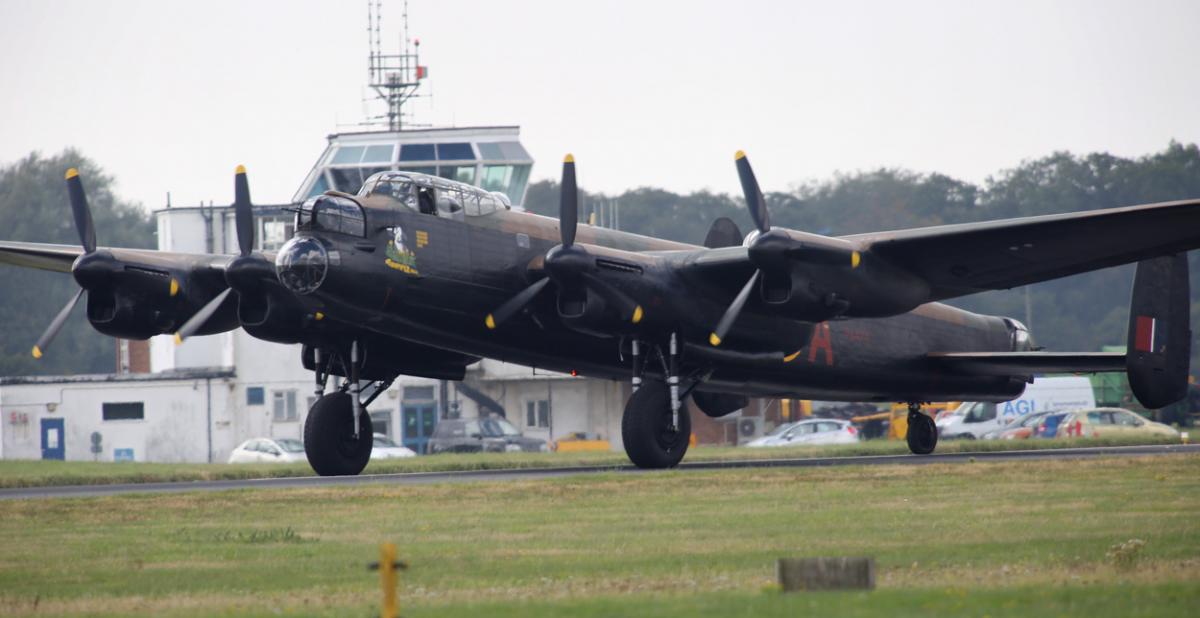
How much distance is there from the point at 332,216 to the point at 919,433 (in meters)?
16.1

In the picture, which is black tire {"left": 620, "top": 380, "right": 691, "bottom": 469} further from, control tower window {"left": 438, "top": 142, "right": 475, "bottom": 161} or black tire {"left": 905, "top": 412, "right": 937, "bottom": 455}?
control tower window {"left": 438, "top": 142, "right": 475, "bottom": 161}

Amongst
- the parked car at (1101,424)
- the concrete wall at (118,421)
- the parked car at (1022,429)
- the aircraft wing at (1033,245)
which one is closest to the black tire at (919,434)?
the aircraft wing at (1033,245)

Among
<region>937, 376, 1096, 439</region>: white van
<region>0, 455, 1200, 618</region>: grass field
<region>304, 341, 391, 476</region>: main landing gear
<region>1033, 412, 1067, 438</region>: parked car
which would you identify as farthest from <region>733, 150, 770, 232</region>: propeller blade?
<region>937, 376, 1096, 439</region>: white van

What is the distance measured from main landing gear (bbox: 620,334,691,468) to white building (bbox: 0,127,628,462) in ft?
111

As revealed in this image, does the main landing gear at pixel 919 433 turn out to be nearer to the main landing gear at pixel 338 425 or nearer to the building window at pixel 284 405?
the main landing gear at pixel 338 425

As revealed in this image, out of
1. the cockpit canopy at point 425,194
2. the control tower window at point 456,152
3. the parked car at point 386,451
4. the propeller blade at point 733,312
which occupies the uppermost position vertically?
the control tower window at point 456,152

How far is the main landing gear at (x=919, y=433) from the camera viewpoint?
114 ft

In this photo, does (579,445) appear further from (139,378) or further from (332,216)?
(332,216)

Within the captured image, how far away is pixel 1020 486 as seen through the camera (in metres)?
22.3

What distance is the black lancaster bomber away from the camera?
2530 cm

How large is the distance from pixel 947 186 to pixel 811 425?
57.1m

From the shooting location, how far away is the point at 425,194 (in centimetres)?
2638

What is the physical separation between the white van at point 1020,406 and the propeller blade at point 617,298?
33.7 m

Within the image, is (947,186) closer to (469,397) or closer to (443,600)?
(469,397)
